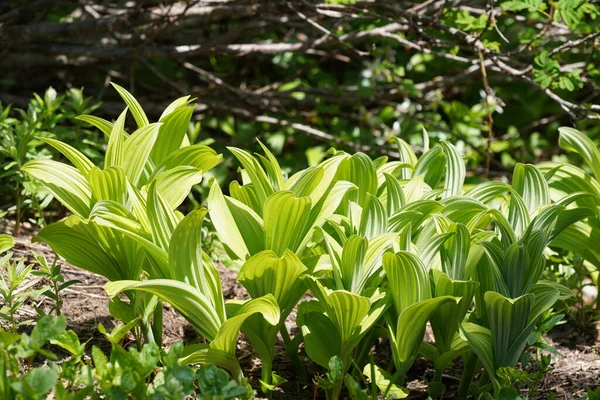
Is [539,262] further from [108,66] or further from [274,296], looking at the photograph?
[108,66]

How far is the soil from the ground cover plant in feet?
0.18

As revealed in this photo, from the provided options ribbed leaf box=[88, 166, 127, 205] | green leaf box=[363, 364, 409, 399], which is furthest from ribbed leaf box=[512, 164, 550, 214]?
ribbed leaf box=[88, 166, 127, 205]

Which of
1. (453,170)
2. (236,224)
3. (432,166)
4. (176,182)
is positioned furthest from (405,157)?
(176,182)

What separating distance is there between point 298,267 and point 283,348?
668mm

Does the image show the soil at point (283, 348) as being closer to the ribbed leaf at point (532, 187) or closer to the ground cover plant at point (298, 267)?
the ground cover plant at point (298, 267)

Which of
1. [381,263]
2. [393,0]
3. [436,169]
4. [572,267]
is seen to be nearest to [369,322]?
[381,263]

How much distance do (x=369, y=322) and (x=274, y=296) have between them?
0.29 meters

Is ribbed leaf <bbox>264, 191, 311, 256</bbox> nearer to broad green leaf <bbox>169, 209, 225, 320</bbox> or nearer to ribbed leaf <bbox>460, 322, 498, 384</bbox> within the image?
broad green leaf <bbox>169, 209, 225, 320</bbox>

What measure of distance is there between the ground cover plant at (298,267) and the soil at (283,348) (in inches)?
2.1

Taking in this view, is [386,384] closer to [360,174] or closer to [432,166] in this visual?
[360,174]

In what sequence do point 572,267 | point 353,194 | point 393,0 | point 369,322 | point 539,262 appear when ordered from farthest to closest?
point 393,0 < point 572,267 < point 353,194 < point 539,262 < point 369,322

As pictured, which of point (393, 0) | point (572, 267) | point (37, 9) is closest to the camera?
point (572, 267)

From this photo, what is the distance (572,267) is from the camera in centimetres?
297

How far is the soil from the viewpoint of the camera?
2.38 metres
